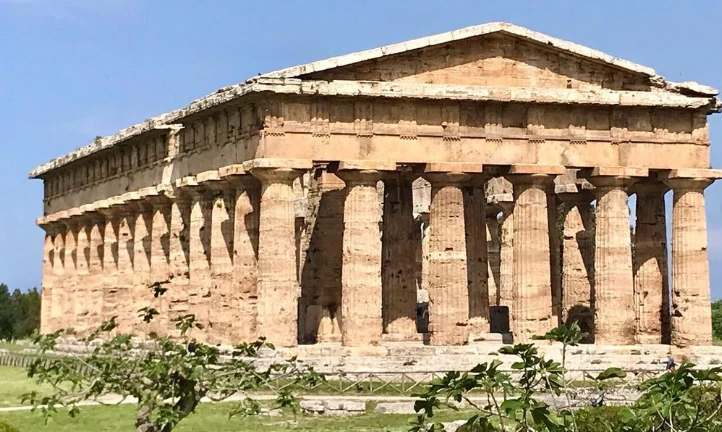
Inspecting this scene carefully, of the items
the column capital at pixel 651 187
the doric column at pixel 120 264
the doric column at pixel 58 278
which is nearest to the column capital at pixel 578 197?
the column capital at pixel 651 187

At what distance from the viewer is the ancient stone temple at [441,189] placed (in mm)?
37219

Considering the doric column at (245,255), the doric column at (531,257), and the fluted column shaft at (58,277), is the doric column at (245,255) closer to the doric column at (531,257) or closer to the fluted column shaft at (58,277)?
the doric column at (531,257)

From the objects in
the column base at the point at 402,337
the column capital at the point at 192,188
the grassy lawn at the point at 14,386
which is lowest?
the grassy lawn at the point at 14,386

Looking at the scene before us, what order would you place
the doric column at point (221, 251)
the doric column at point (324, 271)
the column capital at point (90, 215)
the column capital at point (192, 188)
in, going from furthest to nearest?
the column capital at point (90, 215), the doric column at point (324, 271), the column capital at point (192, 188), the doric column at point (221, 251)

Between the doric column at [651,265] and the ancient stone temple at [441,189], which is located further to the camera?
the doric column at [651,265]

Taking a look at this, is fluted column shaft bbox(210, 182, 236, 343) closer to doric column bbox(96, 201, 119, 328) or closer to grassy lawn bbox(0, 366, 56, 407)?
grassy lawn bbox(0, 366, 56, 407)

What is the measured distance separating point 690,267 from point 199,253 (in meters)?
15.0

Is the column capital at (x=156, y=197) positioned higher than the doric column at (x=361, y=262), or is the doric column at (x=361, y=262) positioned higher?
the column capital at (x=156, y=197)

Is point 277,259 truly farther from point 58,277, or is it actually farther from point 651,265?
point 58,277

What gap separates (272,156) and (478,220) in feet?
30.5

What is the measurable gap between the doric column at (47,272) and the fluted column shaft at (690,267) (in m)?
32.1

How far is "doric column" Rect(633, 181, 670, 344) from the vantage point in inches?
1645

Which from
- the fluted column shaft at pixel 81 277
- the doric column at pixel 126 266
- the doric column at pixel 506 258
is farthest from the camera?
the fluted column shaft at pixel 81 277

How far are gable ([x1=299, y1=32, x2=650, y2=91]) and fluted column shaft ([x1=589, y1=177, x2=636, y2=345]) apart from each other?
3136mm
